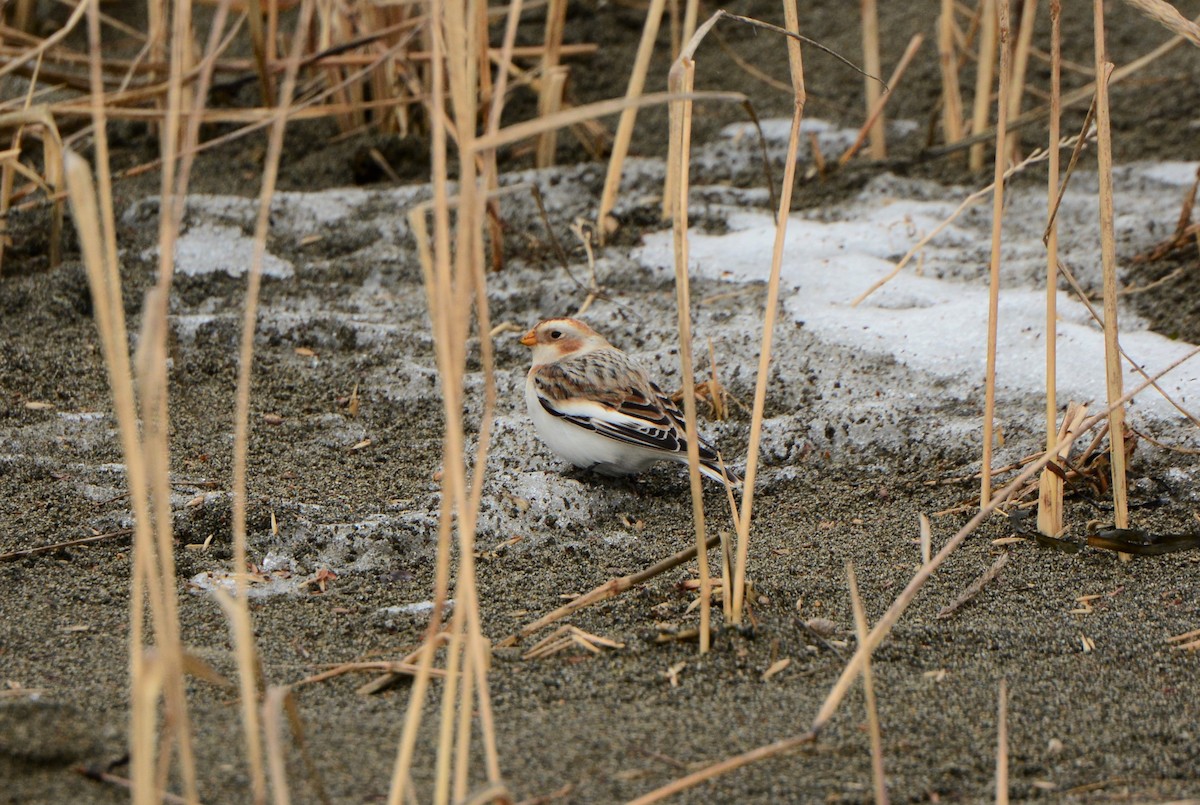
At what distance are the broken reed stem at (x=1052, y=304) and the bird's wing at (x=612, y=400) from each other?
0.81 meters

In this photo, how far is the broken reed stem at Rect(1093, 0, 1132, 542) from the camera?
7.85 ft

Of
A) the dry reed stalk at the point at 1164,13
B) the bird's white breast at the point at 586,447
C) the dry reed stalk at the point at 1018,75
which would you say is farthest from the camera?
the dry reed stalk at the point at 1018,75

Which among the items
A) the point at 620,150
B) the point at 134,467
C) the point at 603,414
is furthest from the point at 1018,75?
the point at 134,467

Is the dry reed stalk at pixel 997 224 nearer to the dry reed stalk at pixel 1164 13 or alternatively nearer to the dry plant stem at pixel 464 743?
the dry reed stalk at pixel 1164 13

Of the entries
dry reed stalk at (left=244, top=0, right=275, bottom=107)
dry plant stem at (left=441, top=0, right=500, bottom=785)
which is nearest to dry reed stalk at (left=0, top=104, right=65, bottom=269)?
dry reed stalk at (left=244, top=0, right=275, bottom=107)

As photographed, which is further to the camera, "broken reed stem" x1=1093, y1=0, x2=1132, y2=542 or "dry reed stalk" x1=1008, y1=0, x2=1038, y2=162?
"dry reed stalk" x1=1008, y1=0, x2=1038, y2=162

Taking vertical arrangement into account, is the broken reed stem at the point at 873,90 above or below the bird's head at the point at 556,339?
above

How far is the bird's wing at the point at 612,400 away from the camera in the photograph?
11.1 ft

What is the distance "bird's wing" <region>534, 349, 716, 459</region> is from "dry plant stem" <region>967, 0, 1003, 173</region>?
6.56 feet

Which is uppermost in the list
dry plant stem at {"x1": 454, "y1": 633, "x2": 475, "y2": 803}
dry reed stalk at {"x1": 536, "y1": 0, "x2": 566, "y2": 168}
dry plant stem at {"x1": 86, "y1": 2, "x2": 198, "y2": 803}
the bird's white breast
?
dry reed stalk at {"x1": 536, "y1": 0, "x2": 566, "y2": 168}

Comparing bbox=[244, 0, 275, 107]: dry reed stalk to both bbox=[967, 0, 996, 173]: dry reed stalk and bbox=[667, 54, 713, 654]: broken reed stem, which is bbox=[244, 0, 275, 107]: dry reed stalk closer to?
bbox=[967, 0, 996, 173]: dry reed stalk

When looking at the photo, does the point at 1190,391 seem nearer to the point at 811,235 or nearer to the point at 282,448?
the point at 811,235

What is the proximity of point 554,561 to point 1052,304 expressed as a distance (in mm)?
1174

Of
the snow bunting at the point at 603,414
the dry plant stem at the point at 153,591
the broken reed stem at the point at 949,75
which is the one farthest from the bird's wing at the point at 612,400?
the broken reed stem at the point at 949,75
